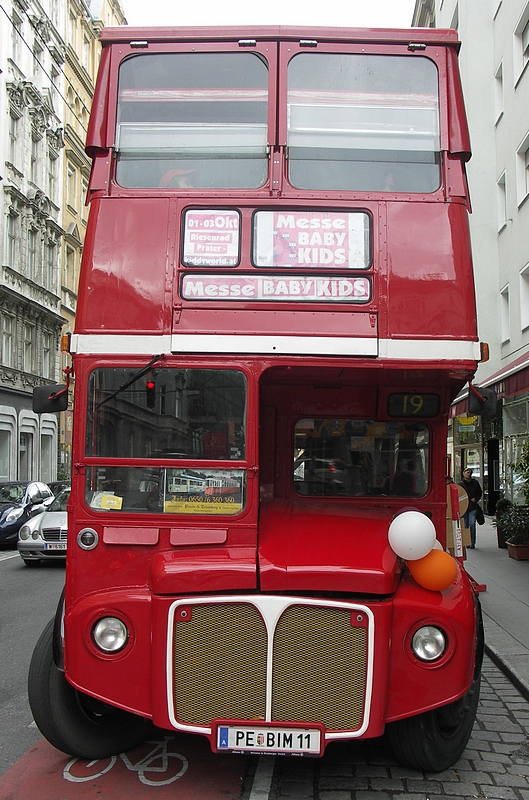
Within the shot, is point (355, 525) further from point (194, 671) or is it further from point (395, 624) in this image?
point (194, 671)

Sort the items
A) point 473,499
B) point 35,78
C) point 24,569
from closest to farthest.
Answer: point 24,569 < point 473,499 < point 35,78

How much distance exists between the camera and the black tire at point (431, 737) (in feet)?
13.9

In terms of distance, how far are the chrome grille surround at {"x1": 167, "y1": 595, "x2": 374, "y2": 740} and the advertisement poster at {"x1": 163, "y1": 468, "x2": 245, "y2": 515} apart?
0.62m

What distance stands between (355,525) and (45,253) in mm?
34162

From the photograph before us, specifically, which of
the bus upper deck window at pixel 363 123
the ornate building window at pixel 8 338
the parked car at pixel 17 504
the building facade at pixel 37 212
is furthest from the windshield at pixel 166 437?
the ornate building window at pixel 8 338

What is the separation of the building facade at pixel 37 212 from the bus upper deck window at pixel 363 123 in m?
27.6

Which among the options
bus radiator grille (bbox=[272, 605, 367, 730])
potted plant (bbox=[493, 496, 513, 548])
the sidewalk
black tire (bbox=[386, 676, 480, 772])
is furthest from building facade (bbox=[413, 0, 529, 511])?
bus radiator grille (bbox=[272, 605, 367, 730])

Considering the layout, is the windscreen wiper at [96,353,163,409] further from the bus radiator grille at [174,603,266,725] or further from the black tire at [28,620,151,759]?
the black tire at [28,620,151,759]

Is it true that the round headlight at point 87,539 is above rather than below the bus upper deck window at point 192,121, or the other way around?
below

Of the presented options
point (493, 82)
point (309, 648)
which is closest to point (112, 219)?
point (309, 648)

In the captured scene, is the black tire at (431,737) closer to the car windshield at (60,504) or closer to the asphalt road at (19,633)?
the asphalt road at (19,633)

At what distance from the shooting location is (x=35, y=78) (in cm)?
3528

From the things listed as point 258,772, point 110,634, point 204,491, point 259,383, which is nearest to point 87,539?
point 110,634

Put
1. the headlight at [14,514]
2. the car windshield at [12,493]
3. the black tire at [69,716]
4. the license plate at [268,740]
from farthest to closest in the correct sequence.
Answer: the car windshield at [12,493]
the headlight at [14,514]
the black tire at [69,716]
the license plate at [268,740]
